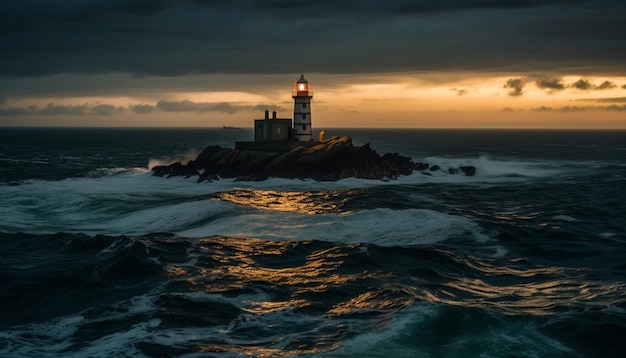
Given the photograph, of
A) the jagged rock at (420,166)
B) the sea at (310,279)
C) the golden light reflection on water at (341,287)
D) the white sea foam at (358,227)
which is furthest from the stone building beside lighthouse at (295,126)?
the golden light reflection on water at (341,287)

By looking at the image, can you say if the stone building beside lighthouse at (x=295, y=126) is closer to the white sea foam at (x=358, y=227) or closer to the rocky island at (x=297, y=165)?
the rocky island at (x=297, y=165)

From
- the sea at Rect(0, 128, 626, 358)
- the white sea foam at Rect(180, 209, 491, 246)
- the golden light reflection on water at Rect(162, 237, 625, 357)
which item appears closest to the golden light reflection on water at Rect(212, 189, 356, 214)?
the sea at Rect(0, 128, 626, 358)

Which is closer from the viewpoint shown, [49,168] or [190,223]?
[190,223]

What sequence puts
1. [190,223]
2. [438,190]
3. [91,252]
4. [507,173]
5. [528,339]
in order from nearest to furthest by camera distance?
1. [528,339]
2. [91,252]
3. [190,223]
4. [438,190]
5. [507,173]

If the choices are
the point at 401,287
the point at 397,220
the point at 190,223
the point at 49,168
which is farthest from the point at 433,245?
the point at 49,168

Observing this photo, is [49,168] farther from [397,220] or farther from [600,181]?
[600,181]
